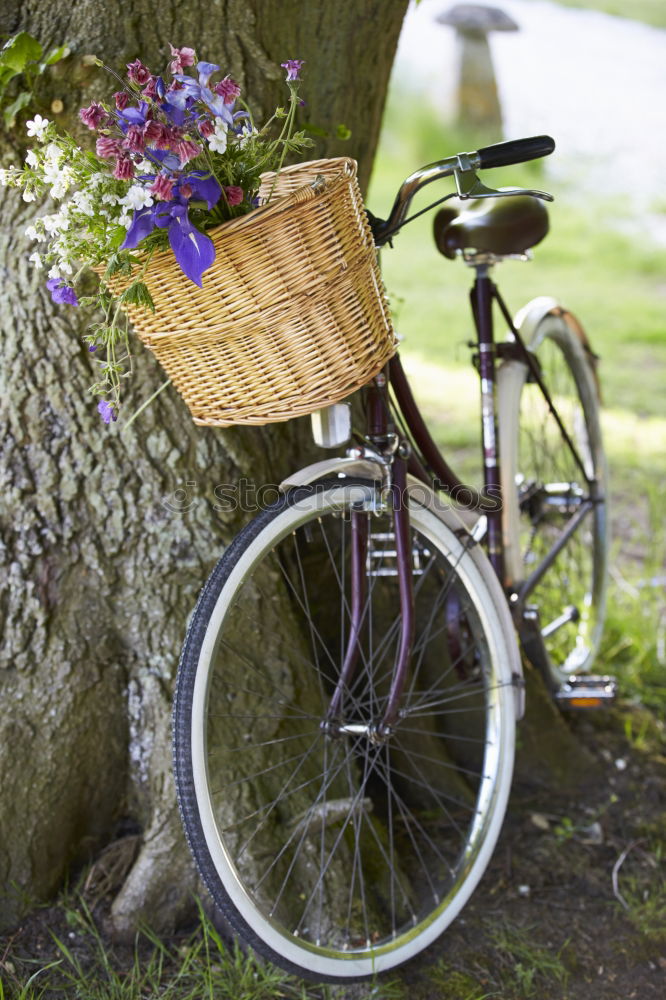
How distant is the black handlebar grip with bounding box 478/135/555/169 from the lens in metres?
1.61

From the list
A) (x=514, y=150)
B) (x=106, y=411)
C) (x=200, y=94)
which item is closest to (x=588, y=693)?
(x=514, y=150)

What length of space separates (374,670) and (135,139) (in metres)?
1.22

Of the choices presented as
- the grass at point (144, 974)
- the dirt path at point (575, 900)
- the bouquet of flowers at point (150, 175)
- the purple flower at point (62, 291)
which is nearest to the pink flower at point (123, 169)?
the bouquet of flowers at point (150, 175)

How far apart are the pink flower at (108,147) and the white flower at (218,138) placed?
0.39 feet

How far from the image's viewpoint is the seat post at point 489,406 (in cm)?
225

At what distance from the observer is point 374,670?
84.7 inches

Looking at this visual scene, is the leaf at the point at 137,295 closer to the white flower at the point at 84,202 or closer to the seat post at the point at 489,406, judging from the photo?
the white flower at the point at 84,202

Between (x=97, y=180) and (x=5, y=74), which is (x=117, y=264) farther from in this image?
(x=5, y=74)

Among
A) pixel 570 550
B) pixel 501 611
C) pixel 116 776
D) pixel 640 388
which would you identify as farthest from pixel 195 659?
pixel 640 388

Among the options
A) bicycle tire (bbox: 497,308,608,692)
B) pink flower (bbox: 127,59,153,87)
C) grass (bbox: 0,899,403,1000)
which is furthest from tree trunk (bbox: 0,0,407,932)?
bicycle tire (bbox: 497,308,608,692)

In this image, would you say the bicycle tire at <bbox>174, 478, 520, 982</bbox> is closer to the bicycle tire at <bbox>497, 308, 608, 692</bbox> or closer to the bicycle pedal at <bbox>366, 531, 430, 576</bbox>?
the bicycle pedal at <bbox>366, 531, 430, 576</bbox>

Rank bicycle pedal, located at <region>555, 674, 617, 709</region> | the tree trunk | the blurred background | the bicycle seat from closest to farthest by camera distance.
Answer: the tree trunk → the bicycle seat → bicycle pedal, located at <region>555, 674, 617, 709</region> → the blurred background

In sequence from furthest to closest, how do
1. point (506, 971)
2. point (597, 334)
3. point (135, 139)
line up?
point (597, 334) < point (506, 971) < point (135, 139)

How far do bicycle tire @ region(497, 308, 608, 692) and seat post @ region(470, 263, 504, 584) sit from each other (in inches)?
4.2
